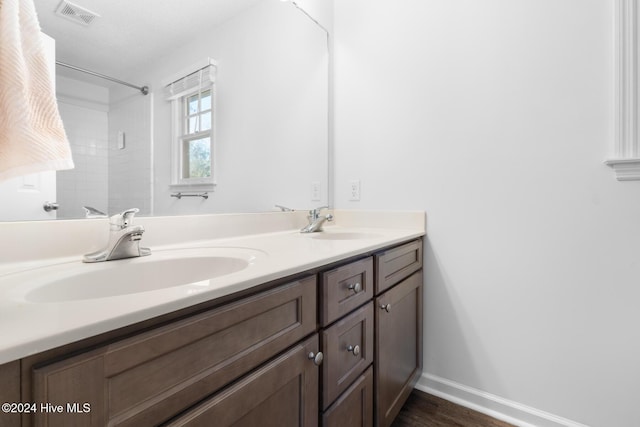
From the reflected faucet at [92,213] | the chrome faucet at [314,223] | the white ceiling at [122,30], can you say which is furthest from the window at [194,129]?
the chrome faucet at [314,223]

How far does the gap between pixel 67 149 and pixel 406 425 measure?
1.45 meters

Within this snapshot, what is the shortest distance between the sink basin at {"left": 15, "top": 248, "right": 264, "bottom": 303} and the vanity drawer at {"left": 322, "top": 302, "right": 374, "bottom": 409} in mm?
309

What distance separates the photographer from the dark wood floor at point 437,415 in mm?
1253

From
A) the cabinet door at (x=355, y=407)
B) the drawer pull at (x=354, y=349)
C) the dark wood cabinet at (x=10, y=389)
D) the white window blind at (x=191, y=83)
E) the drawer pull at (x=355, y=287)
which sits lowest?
the cabinet door at (x=355, y=407)

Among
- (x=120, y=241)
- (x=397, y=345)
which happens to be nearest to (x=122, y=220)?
(x=120, y=241)

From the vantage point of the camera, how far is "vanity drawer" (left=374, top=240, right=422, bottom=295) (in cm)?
107

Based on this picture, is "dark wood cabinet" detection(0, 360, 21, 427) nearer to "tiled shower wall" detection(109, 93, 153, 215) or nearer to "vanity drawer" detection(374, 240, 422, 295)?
"tiled shower wall" detection(109, 93, 153, 215)

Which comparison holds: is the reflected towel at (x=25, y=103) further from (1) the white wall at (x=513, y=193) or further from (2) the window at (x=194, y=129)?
(1) the white wall at (x=513, y=193)

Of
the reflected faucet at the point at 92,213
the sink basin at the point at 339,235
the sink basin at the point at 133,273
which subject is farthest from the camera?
the sink basin at the point at 339,235

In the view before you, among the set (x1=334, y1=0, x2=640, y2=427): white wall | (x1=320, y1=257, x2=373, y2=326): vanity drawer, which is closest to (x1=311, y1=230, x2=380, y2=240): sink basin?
(x1=334, y1=0, x2=640, y2=427): white wall

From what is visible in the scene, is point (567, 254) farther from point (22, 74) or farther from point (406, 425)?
point (22, 74)

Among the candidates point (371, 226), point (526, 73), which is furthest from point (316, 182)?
point (526, 73)

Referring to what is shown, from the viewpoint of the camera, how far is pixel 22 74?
45 centimetres

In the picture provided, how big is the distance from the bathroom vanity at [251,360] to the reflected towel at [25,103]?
29 centimetres
